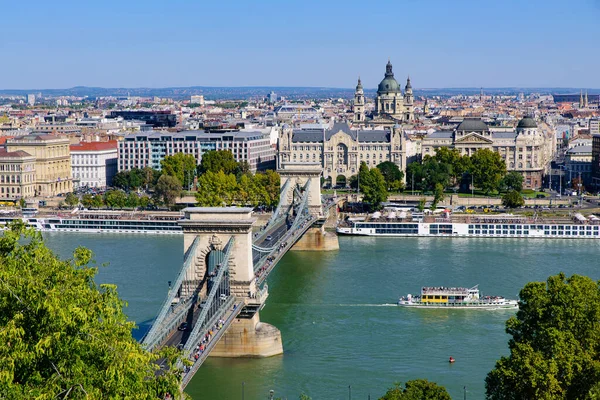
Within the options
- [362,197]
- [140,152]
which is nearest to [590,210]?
[362,197]

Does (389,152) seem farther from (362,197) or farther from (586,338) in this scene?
(586,338)

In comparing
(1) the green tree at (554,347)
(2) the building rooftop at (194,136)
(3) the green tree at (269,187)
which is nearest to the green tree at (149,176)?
(2) the building rooftop at (194,136)

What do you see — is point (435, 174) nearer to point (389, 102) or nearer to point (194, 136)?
point (194, 136)

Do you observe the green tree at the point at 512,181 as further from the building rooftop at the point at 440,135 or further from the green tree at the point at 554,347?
the green tree at the point at 554,347

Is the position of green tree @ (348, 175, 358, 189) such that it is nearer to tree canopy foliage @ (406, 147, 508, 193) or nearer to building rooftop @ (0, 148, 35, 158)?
tree canopy foliage @ (406, 147, 508, 193)

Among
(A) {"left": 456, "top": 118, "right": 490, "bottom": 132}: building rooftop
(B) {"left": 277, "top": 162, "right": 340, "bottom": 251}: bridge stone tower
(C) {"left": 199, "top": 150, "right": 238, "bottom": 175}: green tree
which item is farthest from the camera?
(A) {"left": 456, "top": 118, "right": 490, "bottom": 132}: building rooftop

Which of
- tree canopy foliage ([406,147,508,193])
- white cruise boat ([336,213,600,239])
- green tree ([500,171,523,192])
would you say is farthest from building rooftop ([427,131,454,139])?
white cruise boat ([336,213,600,239])

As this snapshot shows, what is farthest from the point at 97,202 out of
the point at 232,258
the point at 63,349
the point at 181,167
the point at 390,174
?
the point at 63,349
